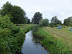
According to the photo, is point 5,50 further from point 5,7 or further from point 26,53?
point 5,7

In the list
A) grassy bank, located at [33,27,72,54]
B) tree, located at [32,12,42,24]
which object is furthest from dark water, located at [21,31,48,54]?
tree, located at [32,12,42,24]

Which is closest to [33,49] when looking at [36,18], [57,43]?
[57,43]

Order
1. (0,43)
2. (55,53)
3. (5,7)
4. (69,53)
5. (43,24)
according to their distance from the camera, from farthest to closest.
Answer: (43,24)
(5,7)
(55,53)
(69,53)
(0,43)

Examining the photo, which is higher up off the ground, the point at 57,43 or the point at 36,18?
the point at 36,18

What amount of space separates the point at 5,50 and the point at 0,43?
0.56m

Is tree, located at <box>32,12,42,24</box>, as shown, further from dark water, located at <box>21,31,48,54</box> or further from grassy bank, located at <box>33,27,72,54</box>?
dark water, located at <box>21,31,48,54</box>

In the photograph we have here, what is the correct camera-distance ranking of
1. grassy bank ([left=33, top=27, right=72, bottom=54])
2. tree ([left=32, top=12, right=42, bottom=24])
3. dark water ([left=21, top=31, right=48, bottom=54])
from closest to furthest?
grassy bank ([left=33, top=27, right=72, bottom=54]), dark water ([left=21, top=31, right=48, bottom=54]), tree ([left=32, top=12, right=42, bottom=24])

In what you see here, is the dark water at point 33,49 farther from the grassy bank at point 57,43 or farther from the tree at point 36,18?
the tree at point 36,18

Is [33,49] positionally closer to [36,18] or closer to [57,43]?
[57,43]

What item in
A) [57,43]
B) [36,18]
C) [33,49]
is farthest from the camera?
[36,18]

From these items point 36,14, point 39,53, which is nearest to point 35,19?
point 36,14

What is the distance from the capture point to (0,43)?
353 centimetres

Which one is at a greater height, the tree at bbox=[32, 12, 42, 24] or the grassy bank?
the tree at bbox=[32, 12, 42, 24]

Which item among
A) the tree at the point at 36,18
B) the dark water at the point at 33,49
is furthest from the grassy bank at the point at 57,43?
the tree at the point at 36,18
